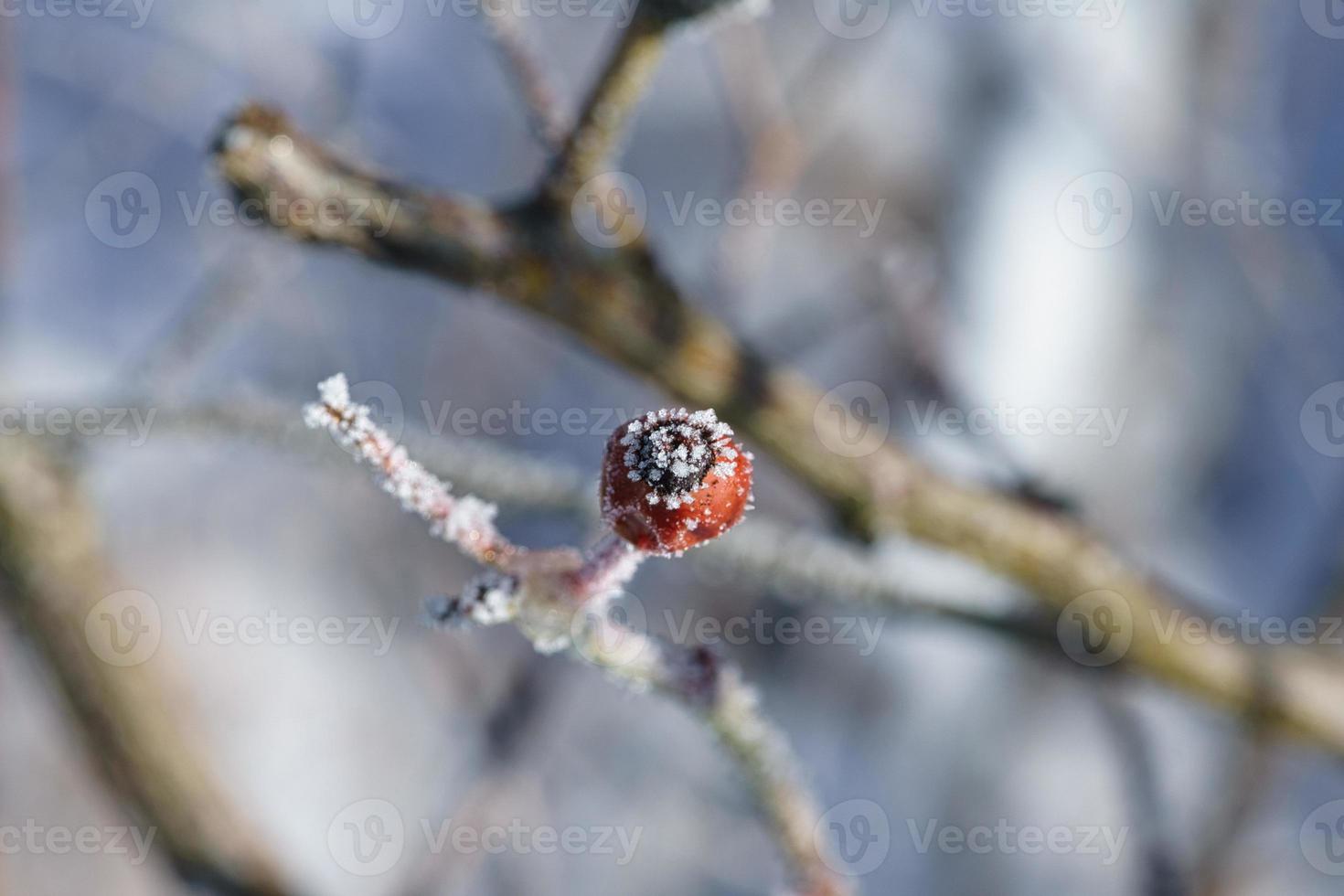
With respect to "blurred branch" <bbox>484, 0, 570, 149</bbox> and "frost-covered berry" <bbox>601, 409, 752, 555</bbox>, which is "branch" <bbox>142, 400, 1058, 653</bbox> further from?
"frost-covered berry" <bbox>601, 409, 752, 555</bbox>

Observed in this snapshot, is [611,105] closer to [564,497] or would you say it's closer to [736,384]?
[736,384]

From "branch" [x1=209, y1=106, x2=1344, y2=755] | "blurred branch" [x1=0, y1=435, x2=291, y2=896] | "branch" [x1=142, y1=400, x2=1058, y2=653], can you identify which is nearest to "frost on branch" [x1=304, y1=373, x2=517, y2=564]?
"branch" [x1=209, y1=106, x2=1344, y2=755]

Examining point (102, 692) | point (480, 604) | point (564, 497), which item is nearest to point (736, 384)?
point (564, 497)

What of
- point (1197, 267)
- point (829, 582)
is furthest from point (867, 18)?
point (829, 582)

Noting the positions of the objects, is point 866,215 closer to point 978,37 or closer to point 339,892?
point 978,37

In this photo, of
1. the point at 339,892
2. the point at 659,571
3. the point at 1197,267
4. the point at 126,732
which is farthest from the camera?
the point at 1197,267

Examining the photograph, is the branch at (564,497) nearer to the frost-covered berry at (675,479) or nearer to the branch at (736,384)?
the branch at (736,384)
